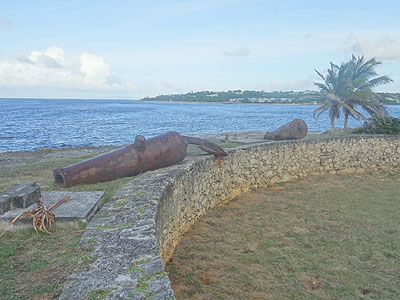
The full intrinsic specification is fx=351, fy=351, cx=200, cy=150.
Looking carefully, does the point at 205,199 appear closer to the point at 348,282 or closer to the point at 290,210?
the point at 290,210

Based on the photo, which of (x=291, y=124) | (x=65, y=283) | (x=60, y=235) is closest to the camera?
(x=65, y=283)

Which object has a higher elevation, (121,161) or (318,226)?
(121,161)

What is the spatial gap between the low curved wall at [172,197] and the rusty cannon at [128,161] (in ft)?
1.08

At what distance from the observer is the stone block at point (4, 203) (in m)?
3.97

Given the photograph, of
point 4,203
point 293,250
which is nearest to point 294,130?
point 293,250

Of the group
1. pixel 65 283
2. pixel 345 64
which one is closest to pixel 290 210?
pixel 65 283

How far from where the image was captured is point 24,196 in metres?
4.16

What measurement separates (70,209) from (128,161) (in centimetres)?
228

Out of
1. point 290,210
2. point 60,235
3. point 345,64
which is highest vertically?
point 345,64

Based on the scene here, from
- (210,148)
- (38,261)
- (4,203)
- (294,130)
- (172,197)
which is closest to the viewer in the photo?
(38,261)

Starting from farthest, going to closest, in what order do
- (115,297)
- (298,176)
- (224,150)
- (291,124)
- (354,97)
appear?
1. (354,97)
2. (291,124)
3. (298,176)
4. (224,150)
5. (115,297)

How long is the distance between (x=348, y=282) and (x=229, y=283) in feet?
5.35

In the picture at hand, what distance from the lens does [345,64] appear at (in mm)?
20969

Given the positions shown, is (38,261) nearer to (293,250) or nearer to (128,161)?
(128,161)
